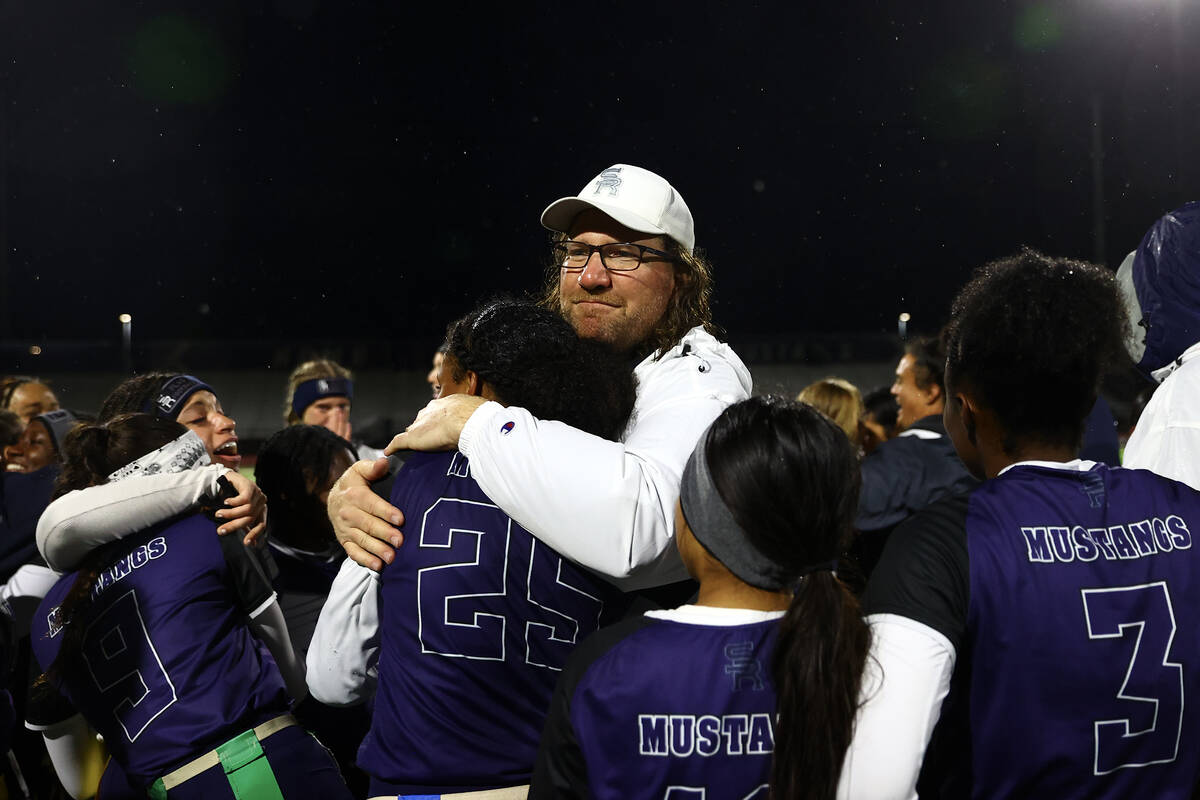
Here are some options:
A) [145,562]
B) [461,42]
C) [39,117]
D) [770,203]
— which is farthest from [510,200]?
[145,562]

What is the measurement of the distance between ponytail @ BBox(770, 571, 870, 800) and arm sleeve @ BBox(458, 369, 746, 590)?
1.20 feet

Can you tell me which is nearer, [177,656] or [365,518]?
[365,518]

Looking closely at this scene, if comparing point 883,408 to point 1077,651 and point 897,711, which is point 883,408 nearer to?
point 1077,651

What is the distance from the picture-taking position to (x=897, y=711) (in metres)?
1.31

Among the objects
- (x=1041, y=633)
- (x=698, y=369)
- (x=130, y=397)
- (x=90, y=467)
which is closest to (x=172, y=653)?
(x=90, y=467)

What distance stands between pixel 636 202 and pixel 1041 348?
1.15 meters

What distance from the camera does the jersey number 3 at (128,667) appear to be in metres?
2.35

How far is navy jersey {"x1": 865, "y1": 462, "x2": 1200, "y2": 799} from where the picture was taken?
1.40m

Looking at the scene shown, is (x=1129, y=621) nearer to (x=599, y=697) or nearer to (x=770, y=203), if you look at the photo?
(x=599, y=697)

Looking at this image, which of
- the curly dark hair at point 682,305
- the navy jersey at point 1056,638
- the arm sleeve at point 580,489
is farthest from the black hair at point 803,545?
the curly dark hair at point 682,305

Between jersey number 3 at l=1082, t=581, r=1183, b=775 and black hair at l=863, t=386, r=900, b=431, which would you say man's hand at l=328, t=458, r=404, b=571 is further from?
black hair at l=863, t=386, r=900, b=431

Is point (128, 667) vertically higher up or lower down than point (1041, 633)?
lower down

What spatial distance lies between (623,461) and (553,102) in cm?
1782

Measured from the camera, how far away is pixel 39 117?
2266 centimetres
